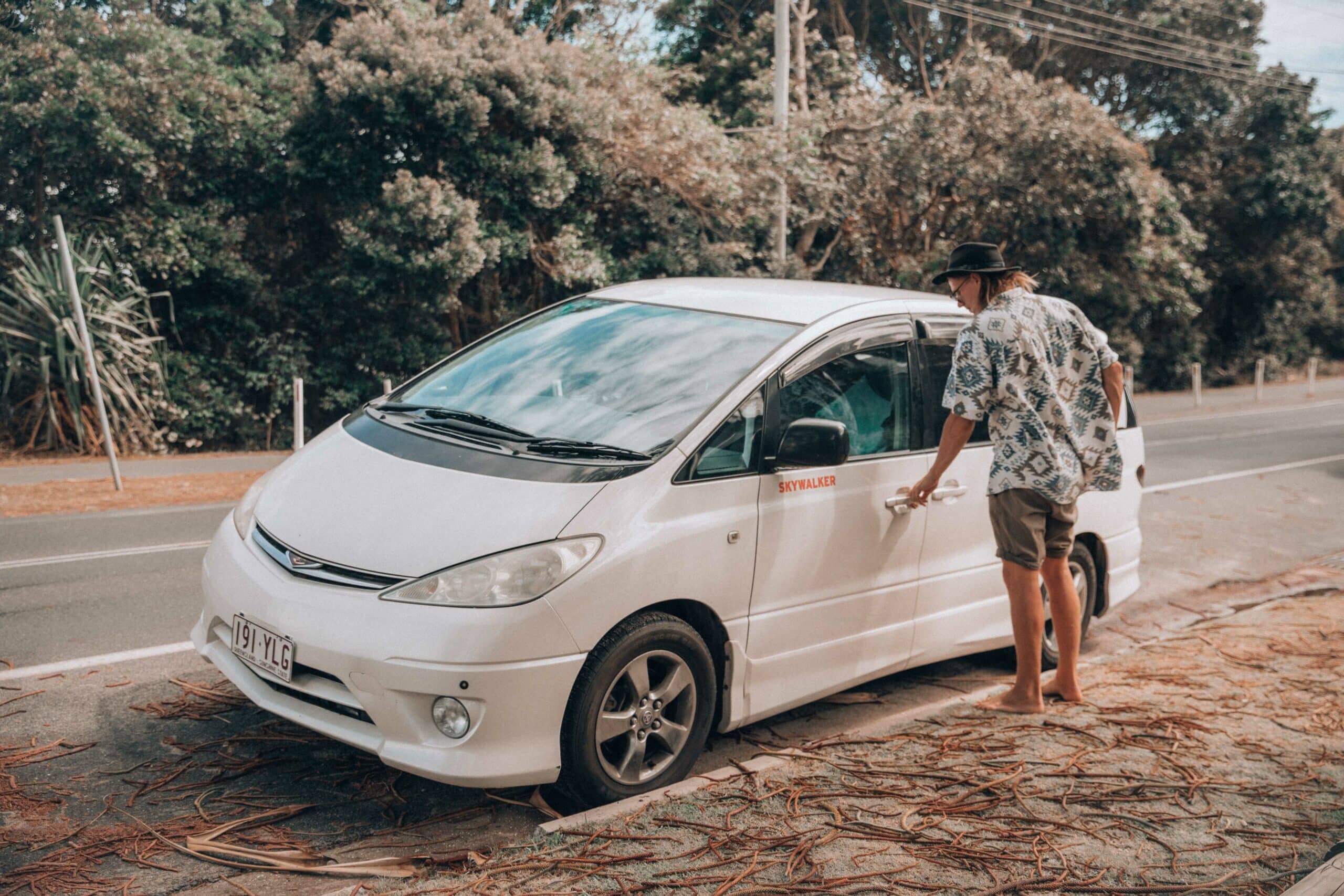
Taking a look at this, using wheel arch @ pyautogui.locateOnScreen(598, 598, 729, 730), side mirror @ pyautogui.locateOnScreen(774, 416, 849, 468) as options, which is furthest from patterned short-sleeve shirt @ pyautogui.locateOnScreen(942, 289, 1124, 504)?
wheel arch @ pyautogui.locateOnScreen(598, 598, 729, 730)

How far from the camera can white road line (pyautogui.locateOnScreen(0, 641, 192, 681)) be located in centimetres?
489

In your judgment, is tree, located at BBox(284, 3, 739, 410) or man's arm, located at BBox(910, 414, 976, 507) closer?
man's arm, located at BBox(910, 414, 976, 507)

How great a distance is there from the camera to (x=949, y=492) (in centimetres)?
493

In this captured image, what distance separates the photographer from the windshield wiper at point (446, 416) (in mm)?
4176

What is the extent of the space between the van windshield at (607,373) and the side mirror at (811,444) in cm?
31

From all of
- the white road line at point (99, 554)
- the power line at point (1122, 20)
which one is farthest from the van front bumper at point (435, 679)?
the power line at point (1122, 20)

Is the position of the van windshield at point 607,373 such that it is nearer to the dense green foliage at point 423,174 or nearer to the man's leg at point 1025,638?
the man's leg at point 1025,638

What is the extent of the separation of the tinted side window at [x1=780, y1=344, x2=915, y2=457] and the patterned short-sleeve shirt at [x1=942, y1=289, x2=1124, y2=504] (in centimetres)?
22

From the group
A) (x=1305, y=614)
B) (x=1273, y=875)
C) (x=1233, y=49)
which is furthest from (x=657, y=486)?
(x=1233, y=49)

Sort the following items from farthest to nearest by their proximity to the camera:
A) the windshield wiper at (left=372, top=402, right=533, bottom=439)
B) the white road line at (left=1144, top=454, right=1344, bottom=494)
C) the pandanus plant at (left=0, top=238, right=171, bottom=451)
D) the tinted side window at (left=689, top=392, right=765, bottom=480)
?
the pandanus plant at (left=0, top=238, right=171, bottom=451) → the white road line at (left=1144, top=454, right=1344, bottom=494) → the windshield wiper at (left=372, top=402, right=533, bottom=439) → the tinted side window at (left=689, top=392, right=765, bottom=480)

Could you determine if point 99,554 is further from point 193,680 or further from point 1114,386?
point 1114,386

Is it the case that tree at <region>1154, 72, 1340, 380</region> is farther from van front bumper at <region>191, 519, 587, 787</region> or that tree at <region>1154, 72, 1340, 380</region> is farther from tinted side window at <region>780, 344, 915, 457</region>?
van front bumper at <region>191, 519, 587, 787</region>

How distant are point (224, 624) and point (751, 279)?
2798 mm

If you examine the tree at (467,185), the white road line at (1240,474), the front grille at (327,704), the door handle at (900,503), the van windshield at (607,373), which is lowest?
the white road line at (1240,474)
